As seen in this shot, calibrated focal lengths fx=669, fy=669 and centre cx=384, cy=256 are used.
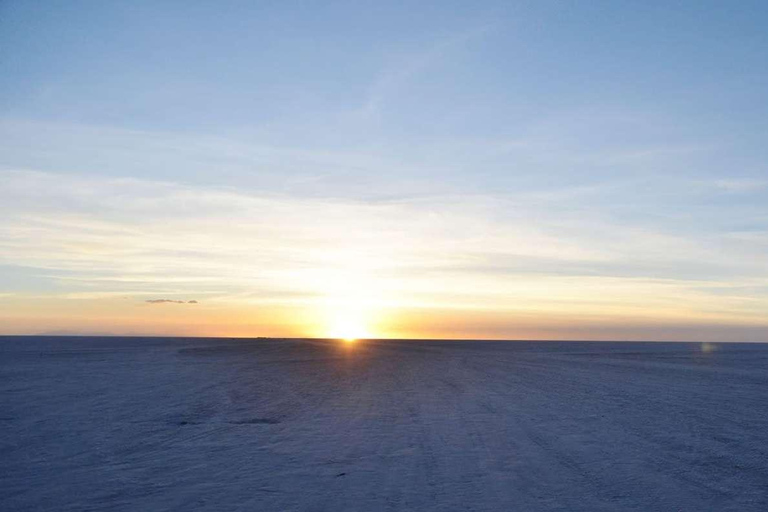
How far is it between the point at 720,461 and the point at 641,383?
1446cm

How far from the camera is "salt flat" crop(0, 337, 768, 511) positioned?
8.99 m

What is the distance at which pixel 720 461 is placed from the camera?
11195mm

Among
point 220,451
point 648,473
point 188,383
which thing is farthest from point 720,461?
point 188,383

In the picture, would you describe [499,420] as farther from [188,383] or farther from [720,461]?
Result: [188,383]

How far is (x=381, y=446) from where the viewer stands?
12.2 metres

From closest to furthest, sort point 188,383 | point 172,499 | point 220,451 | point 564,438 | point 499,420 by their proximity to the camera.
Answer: point 172,499
point 220,451
point 564,438
point 499,420
point 188,383

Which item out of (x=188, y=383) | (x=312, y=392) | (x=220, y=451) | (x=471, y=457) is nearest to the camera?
(x=471, y=457)

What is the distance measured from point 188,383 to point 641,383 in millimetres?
16662

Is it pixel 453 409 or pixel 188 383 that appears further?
pixel 188 383

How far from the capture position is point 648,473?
10.3 metres

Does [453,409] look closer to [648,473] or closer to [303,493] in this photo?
[648,473]

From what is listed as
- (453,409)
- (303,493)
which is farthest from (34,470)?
(453,409)

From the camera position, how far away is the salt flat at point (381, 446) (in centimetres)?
899

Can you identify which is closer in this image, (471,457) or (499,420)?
(471,457)
